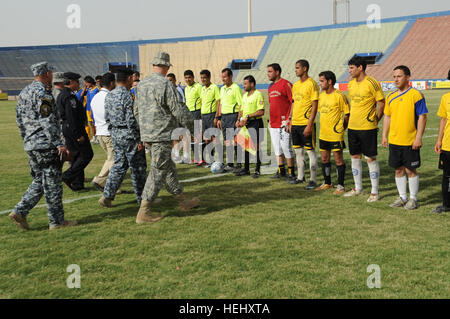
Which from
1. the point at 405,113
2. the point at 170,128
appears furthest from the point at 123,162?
the point at 405,113

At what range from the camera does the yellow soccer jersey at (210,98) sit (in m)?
10.0

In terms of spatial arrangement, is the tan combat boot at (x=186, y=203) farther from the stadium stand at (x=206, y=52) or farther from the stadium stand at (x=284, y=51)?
the stadium stand at (x=206, y=52)

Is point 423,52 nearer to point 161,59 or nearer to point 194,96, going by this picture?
point 194,96

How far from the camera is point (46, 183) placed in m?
5.49

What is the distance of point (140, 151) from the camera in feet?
21.4

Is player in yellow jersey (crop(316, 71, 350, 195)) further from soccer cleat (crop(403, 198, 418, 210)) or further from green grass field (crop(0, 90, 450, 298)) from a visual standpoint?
soccer cleat (crop(403, 198, 418, 210))

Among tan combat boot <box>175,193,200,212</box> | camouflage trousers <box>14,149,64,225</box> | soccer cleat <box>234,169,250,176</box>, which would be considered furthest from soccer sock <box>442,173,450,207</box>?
camouflage trousers <box>14,149,64,225</box>

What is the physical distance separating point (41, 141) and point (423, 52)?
5618 cm

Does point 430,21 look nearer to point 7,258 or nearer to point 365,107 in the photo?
point 365,107

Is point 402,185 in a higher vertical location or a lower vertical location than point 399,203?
higher

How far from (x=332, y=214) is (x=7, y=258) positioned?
4.46 m

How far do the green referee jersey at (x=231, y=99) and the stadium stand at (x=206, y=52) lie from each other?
187 feet

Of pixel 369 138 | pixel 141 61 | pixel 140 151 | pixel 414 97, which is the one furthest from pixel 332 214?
pixel 141 61
